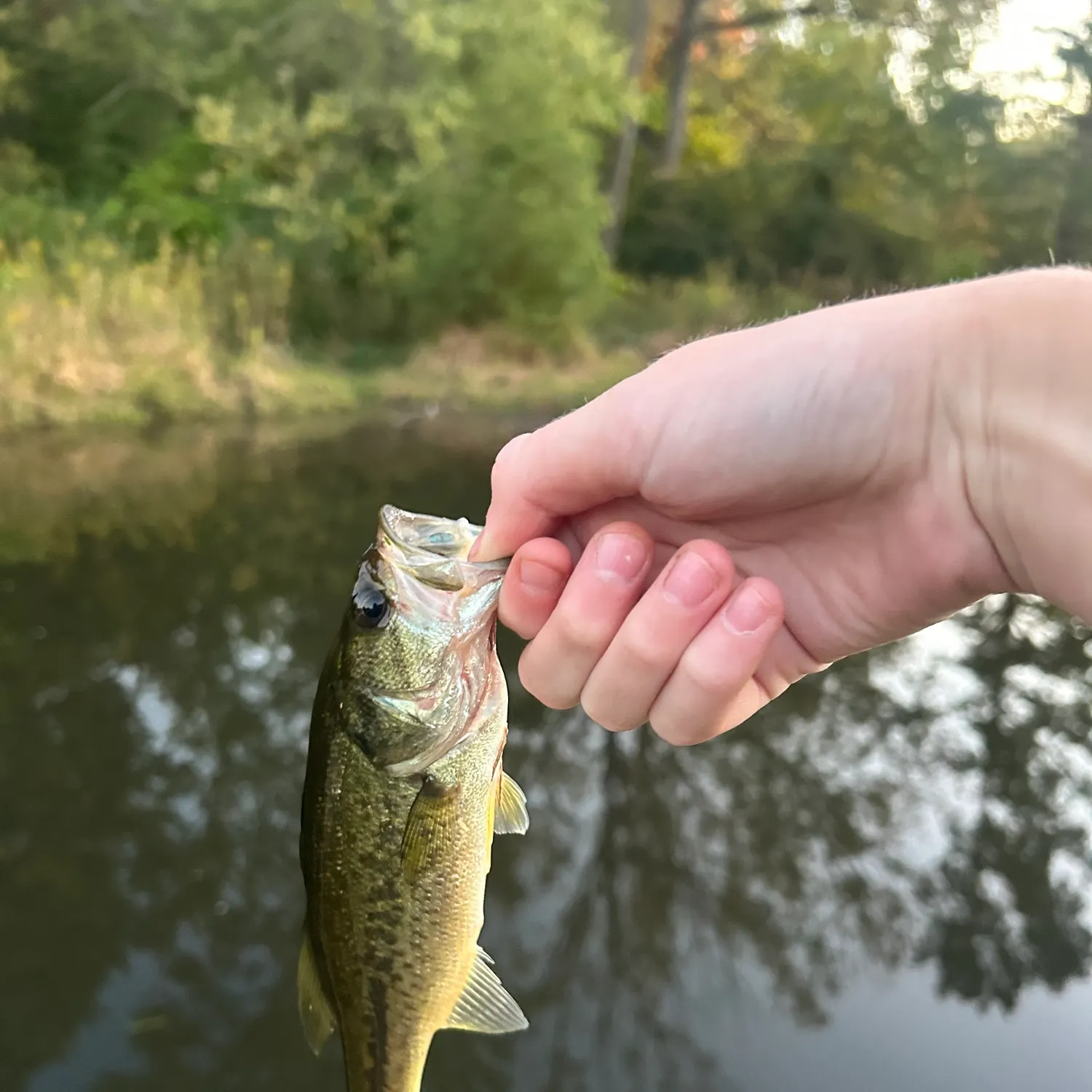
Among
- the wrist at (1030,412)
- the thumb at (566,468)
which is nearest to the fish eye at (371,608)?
the thumb at (566,468)

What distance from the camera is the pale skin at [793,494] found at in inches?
63.7

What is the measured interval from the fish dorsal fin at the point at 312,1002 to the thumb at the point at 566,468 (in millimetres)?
870

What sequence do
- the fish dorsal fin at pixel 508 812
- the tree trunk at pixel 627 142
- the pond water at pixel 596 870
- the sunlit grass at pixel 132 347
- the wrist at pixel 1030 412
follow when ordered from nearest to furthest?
the wrist at pixel 1030 412 < the fish dorsal fin at pixel 508 812 < the pond water at pixel 596 870 < the sunlit grass at pixel 132 347 < the tree trunk at pixel 627 142

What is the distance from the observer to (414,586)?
1.76 meters

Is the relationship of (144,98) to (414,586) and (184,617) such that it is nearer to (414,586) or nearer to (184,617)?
(184,617)

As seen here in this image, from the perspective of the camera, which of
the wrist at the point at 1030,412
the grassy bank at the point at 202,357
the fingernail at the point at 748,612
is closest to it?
the wrist at the point at 1030,412

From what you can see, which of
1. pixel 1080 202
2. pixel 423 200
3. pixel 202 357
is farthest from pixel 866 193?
pixel 202 357

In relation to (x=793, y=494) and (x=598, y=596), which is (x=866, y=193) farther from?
(x=598, y=596)

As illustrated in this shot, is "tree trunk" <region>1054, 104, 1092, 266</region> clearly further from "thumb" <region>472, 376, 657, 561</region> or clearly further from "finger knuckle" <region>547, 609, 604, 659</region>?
"finger knuckle" <region>547, 609, 604, 659</region>

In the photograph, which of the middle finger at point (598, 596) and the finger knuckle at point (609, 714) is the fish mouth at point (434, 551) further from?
the finger knuckle at point (609, 714)

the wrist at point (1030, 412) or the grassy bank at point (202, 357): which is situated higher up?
the wrist at point (1030, 412)

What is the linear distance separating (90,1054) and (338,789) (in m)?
2.31

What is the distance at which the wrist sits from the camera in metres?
1.52

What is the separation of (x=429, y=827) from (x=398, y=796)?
0.28 ft
